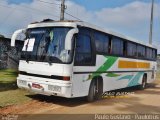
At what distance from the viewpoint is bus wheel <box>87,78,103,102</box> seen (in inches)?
584

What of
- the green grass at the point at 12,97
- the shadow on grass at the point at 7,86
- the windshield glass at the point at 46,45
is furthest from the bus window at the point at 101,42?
the shadow on grass at the point at 7,86

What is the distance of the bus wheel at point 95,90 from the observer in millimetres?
14836

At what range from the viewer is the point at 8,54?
93.4 ft

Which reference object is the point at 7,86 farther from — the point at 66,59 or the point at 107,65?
the point at 66,59

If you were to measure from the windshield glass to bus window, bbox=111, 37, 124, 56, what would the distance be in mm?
4375

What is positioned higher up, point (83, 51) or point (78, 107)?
point (83, 51)

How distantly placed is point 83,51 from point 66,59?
1.25m

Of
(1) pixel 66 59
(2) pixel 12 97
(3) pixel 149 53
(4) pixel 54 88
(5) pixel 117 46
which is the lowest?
(2) pixel 12 97

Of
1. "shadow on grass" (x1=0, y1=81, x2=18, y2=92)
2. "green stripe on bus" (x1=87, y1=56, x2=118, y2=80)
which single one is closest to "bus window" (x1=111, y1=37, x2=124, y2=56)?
"green stripe on bus" (x1=87, y1=56, x2=118, y2=80)

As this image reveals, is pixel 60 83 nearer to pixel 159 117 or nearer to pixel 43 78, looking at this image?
pixel 43 78

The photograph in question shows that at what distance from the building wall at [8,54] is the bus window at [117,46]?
11.2m

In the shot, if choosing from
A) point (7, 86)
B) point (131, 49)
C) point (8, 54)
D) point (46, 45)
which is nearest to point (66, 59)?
point (46, 45)

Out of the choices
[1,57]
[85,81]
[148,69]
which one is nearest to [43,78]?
[85,81]

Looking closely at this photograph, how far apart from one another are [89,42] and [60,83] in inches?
97.3
